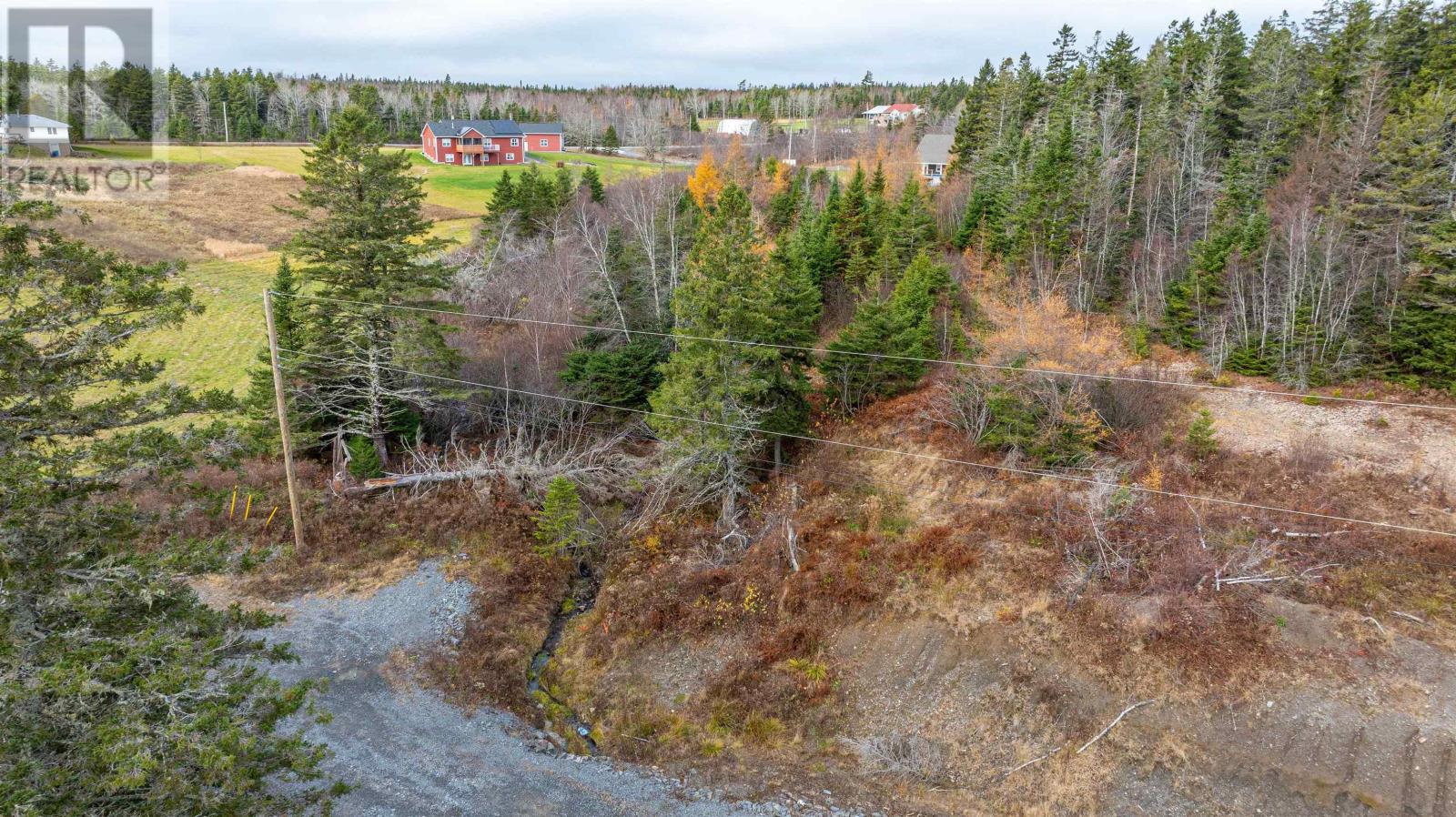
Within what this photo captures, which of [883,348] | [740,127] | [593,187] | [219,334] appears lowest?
[219,334]

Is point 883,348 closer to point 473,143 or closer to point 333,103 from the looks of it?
point 473,143

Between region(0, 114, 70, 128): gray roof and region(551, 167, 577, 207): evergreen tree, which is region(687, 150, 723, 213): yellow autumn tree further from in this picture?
region(0, 114, 70, 128): gray roof

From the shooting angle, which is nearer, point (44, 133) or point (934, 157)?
point (44, 133)

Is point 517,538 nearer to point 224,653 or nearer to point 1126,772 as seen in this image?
point 224,653

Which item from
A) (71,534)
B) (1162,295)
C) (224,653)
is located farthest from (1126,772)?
(1162,295)

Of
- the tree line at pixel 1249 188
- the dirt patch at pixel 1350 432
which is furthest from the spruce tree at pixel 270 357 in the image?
the dirt patch at pixel 1350 432

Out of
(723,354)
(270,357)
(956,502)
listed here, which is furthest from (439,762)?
(956,502)

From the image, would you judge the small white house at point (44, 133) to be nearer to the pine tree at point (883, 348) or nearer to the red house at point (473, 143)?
the red house at point (473, 143)
